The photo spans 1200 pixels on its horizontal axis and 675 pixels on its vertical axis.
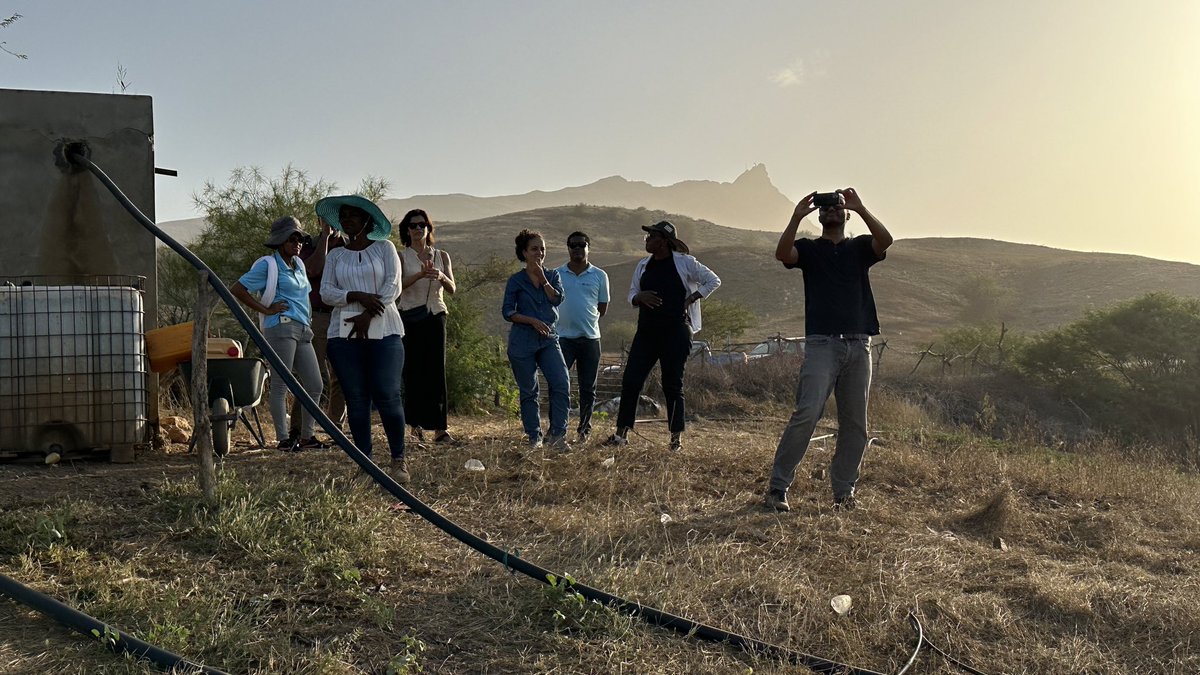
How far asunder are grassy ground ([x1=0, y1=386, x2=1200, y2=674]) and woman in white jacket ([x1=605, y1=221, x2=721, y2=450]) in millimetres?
1064

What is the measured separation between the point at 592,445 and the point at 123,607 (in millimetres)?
4249

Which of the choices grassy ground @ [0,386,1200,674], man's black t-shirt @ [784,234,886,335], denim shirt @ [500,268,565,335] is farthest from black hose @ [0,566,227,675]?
denim shirt @ [500,268,565,335]

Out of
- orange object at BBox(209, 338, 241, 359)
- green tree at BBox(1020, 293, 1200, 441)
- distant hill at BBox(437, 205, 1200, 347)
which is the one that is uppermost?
distant hill at BBox(437, 205, 1200, 347)

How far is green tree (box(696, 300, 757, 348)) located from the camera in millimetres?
35062

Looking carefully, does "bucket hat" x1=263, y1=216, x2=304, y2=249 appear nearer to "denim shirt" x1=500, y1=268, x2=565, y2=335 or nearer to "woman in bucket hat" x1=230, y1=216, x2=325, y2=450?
"woman in bucket hat" x1=230, y1=216, x2=325, y2=450

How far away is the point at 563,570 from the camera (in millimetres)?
4316

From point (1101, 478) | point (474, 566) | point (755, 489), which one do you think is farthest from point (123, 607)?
point (1101, 478)

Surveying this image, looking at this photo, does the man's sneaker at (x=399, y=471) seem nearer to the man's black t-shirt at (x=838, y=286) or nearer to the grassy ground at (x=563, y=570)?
the grassy ground at (x=563, y=570)

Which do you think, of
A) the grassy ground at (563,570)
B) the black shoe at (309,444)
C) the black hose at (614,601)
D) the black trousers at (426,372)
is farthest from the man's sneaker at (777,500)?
the black shoe at (309,444)

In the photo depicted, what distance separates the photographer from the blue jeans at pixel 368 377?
564 centimetres

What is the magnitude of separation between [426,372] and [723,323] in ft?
94.1

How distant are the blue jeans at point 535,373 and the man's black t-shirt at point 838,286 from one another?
2.13 m

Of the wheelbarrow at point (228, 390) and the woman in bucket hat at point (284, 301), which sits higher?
the woman in bucket hat at point (284, 301)

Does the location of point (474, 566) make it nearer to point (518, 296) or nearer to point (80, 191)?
point (518, 296)
